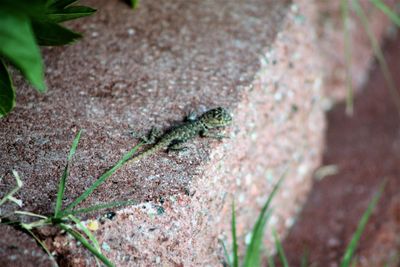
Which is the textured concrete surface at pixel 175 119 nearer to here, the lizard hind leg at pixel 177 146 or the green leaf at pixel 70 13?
the lizard hind leg at pixel 177 146

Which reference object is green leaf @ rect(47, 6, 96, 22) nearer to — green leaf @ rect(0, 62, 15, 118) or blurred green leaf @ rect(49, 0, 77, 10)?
blurred green leaf @ rect(49, 0, 77, 10)

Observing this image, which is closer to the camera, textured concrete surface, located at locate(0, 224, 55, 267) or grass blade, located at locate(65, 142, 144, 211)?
textured concrete surface, located at locate(0, 224, 55, 267)

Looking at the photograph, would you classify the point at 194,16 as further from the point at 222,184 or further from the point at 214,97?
the point at 222,184

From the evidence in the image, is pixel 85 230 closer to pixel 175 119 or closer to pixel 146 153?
pixel 146 153

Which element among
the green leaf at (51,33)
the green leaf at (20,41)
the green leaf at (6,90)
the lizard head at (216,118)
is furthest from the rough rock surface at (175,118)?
the green leaf at (20,41)

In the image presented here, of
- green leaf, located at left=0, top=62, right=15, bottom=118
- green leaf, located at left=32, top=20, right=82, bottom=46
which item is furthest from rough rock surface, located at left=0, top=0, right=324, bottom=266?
green leaf, located at left=32, top=20, right=82, bottom=46

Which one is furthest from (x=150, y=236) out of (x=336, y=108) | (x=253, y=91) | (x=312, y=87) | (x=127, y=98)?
(x=336, y=108)

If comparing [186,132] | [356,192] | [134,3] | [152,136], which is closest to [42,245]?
[152,136]
